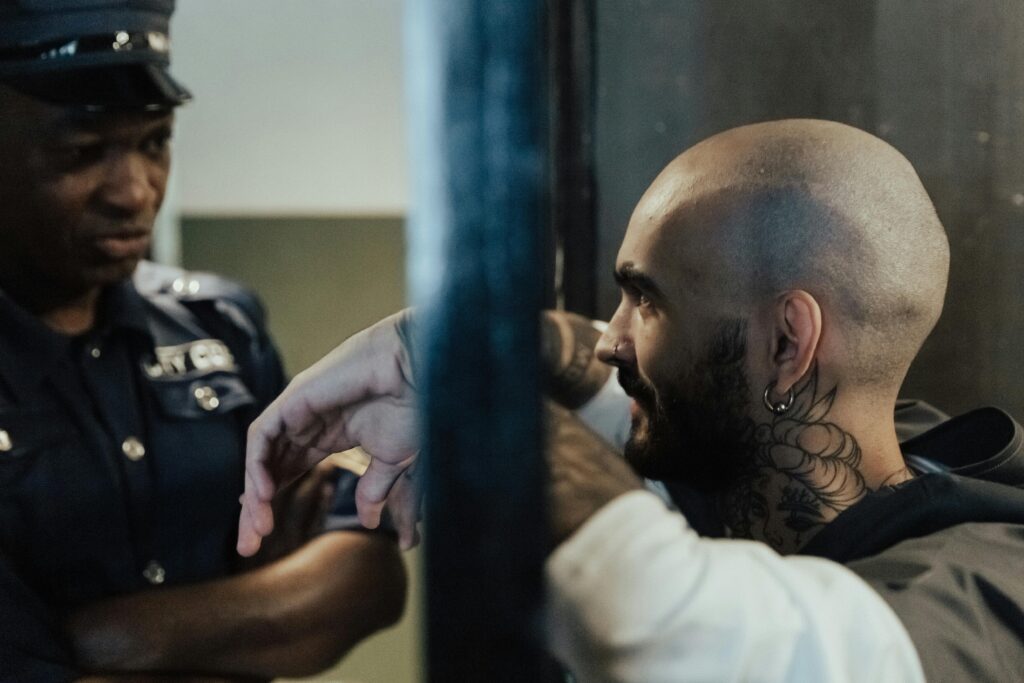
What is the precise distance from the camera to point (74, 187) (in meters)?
0.96

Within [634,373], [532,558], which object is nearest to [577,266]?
[634,373]

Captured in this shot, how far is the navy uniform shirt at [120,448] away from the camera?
1.01m

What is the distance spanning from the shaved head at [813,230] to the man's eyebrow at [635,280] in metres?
0.02

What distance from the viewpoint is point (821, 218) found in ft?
2.37

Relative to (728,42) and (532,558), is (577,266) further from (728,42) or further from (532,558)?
(532,558)

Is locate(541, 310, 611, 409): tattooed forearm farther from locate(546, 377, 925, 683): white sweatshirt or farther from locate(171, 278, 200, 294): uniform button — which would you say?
locate(171, 278, 200, 294): uniform button

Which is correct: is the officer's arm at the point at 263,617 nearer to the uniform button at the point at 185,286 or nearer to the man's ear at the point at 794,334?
the uniform button at the point at 185,286

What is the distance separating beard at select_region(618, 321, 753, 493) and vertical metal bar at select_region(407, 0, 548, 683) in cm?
29

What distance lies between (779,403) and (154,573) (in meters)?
0.67

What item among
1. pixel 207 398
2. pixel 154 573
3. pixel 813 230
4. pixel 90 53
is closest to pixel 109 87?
pixel 90 53

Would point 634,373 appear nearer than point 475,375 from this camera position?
No

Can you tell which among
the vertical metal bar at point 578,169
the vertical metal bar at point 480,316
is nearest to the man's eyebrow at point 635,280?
the vertical metal bar at point 578,169

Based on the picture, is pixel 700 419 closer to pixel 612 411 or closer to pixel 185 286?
pixel 612 411

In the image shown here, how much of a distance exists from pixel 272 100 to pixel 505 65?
0.95 m
